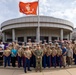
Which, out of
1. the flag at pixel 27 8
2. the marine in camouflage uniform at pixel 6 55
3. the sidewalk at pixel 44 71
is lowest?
the sidewalk at pixel 44 71

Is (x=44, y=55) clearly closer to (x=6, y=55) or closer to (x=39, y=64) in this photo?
(x=39, y=64)

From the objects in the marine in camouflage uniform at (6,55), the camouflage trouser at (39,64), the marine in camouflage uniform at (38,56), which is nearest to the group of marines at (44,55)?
the marine in camouflage uniform at (6,55)

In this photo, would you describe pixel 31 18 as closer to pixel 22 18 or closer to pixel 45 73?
pixel 22 18

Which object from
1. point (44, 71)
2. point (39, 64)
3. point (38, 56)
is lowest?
point (44, 71)

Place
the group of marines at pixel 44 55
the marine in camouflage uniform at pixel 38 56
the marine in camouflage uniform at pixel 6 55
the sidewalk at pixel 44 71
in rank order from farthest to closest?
the marine in camouflage uniform at pixel 6 55
the group of marines at pixel 44 55
the marine in camouflage uniform at pixel 38 56
the sidewalk at pixel 44 71

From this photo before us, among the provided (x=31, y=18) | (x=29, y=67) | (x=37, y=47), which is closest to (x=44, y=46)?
(x=37, y=47)

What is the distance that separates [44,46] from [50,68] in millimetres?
1445

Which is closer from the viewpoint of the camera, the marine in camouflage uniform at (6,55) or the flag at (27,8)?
the marine in camouflage uniform at (6,55)

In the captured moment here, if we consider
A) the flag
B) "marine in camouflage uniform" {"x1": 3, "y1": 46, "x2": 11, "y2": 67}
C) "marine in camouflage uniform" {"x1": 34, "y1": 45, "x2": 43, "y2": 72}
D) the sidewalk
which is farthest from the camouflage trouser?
the flag

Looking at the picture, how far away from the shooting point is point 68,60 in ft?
36.3

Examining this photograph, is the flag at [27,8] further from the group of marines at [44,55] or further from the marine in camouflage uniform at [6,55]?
the marine in camouflage uniform at [6,55]

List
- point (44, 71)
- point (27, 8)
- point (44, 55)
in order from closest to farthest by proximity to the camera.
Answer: point (44, 71)
point (44, 55)
point (27, 8)

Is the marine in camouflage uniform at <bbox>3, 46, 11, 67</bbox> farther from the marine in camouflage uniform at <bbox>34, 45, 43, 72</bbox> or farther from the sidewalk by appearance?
the marine in camouflage uniform at <bbox>34, 45, 43, 72</bbox>

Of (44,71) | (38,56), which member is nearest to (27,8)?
(38,56)
